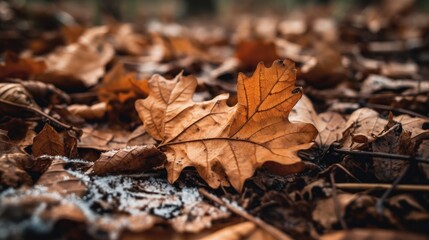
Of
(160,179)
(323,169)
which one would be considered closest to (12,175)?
(160,179)

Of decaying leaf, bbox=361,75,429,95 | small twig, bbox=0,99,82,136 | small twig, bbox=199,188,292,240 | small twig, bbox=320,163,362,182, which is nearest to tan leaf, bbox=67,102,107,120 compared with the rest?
small twig, bbox=0,99,82,136

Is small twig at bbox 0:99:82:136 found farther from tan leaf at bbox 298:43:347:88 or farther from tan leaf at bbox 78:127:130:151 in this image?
tan leaf at bbox 298:43:347:88

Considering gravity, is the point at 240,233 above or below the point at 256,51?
below

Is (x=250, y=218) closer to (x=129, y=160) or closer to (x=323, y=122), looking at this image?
(x=129, y=160)

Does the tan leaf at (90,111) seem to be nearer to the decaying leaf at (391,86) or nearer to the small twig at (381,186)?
the small twig at (381,186)

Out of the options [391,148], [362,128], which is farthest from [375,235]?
[362,128]
